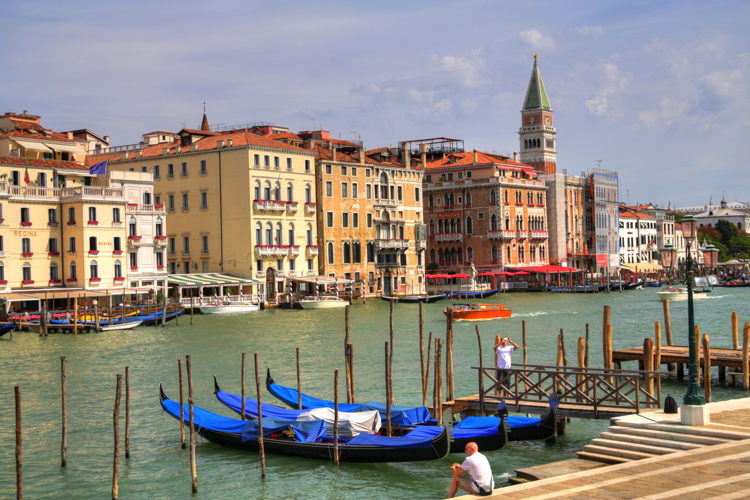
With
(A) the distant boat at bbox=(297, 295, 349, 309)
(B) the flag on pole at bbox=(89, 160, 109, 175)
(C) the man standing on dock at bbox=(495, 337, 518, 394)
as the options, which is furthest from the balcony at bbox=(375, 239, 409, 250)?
(C) the man standing on dock at bbox=(495, 337, 518, 394)

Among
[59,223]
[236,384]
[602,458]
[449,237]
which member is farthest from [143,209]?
[602,458]

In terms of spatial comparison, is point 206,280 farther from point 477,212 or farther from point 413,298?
point 477,212

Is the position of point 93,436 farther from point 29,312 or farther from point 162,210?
point 162,210

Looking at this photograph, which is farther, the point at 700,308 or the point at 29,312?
the point at 700,308

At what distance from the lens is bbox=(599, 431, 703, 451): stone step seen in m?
10.5

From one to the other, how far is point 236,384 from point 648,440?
11.6 m

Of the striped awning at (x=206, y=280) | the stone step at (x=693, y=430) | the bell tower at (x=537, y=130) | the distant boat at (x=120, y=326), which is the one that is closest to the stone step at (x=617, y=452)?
the stone step at (x=693, y=430)

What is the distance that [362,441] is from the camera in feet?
44.1

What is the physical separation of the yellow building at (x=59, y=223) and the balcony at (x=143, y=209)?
10.7 inches

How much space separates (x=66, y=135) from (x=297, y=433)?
3639 centimetres

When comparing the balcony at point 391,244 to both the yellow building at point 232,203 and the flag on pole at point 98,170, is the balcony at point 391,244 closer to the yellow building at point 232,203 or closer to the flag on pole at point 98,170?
the yellow building at point 232,203

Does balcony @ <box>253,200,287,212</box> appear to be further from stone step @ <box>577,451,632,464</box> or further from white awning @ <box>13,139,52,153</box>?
stone step @ <box>577,451,632,464</box>

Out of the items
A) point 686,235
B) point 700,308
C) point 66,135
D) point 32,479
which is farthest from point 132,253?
point 686,235

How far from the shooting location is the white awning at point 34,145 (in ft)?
131
